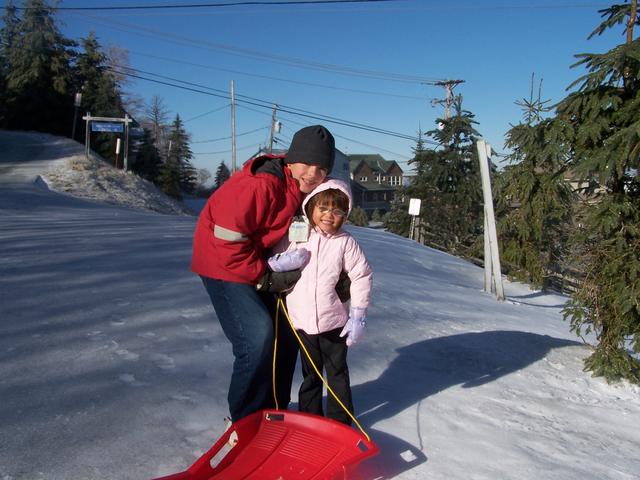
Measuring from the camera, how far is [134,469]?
2.38 metres

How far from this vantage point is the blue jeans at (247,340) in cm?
258

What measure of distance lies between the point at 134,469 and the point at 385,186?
6829cm

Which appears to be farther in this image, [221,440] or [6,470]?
[221,440]

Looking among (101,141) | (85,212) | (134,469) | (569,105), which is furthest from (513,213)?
(101,141)

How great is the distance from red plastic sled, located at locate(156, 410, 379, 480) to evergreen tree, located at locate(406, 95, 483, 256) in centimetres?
1913

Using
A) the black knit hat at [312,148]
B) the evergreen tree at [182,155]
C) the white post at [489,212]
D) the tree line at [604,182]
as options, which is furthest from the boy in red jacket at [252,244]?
the evergreen tree at [182,155]

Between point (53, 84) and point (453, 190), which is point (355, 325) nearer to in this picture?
point (453, 190)

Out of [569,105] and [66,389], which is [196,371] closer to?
[66,389]

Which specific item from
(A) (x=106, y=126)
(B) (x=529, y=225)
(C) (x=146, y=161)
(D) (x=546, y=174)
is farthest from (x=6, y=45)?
(D) (x=546, y=174)

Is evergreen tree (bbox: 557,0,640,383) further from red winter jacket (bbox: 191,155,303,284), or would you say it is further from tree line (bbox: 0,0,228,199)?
tree line (bbox: 0,0,228,199)

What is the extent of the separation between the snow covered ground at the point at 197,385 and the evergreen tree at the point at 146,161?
33.6 metres

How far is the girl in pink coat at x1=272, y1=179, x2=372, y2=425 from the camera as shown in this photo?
278 cm

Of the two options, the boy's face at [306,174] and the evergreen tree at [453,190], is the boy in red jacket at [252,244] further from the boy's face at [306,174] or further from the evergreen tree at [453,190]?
the evergreen tree at [453,190]

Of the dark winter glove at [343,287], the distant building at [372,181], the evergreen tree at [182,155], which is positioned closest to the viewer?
the dark winter glove at [343,287]
